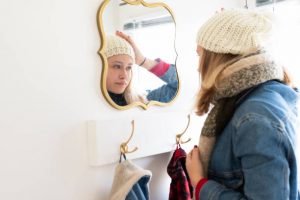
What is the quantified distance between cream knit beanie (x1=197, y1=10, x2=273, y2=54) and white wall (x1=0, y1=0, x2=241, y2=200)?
1.22ft

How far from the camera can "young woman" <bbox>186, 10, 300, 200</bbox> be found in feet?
2.13

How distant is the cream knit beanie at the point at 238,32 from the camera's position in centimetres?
77

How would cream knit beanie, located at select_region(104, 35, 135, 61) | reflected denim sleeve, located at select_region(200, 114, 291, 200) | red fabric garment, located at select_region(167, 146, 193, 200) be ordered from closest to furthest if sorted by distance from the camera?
reflected denim sleeve, located at select_region(200, 114, 291, 200), cream knit beanie, located at select_region(104, 35, 135, 61), red fabric garment, located at select_region(167, 146, 193, 200)

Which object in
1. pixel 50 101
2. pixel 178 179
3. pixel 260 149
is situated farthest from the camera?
pixel 178 179

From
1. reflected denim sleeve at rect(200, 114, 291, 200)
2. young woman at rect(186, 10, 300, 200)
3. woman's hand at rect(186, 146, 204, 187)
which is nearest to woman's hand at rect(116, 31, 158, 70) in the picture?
young woman at rect(186, 10, 300, 200)

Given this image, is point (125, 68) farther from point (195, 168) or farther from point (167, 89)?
point (195, 168)

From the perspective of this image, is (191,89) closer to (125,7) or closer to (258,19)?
(125,7)

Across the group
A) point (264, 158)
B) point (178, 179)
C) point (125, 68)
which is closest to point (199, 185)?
point (264, 158)

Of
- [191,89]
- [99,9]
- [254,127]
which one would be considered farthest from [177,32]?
[254,127]

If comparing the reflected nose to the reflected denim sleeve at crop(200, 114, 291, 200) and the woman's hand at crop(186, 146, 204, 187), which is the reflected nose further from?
the reflected denim sleeve at crop(200, 114, 291, 200)

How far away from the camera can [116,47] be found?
1022 millimetres

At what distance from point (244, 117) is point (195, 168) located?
23 centimetres

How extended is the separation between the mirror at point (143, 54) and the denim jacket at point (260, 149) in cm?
41

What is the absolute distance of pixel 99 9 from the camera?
0.98 m
